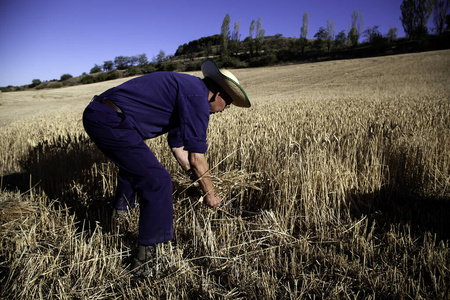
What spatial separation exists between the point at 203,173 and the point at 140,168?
0.45 metres

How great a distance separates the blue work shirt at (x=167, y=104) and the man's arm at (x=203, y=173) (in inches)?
2.5

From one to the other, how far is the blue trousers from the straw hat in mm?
767

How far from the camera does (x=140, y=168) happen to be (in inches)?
77.5

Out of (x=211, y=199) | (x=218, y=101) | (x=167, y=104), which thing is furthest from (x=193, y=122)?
(x=211, y=199)

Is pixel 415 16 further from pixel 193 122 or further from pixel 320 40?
pixel 193 122

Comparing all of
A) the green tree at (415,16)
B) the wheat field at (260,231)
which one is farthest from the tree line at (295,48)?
the wheat field at (260,231)

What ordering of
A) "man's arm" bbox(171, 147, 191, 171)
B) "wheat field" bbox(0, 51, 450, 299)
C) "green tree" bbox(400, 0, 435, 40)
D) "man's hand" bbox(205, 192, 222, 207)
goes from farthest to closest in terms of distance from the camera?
"green tree" bbox(400, 0, 435, 40)
"man's arm" bbox(171, 147, 191, 171)
"man's hand" bbox(205, 192, 222, 207)
"wheat field" bbox(0, 51, 450, 299)

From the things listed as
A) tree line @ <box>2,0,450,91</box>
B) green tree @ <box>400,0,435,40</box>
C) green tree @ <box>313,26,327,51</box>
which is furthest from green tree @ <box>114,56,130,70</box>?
green tree @ <box>400,0,435,40</box>

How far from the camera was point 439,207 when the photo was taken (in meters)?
2.58

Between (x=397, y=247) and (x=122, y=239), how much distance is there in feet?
7.38

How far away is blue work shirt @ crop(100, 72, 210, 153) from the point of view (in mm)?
1979

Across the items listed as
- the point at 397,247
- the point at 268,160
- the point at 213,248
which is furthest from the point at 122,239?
the point at 397,247

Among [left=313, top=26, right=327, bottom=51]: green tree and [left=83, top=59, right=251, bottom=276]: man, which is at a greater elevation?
[left=313, top=26, right=327, bottom=51]: green tree

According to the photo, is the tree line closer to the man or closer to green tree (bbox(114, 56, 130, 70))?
green tree (bbox(114, 56, 130, 70))
